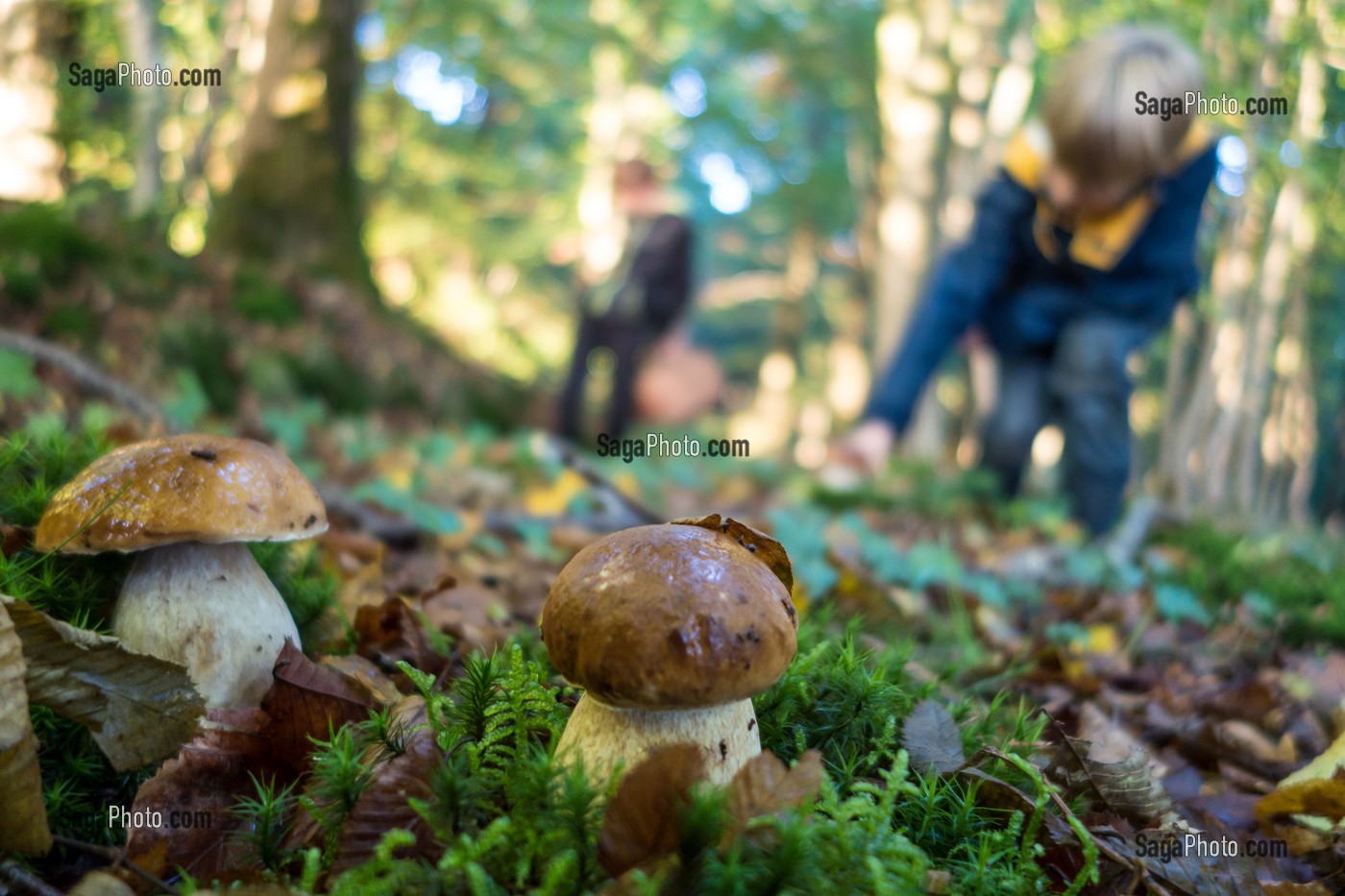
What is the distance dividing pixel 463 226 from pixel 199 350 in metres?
10.9

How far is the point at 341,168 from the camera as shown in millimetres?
7285

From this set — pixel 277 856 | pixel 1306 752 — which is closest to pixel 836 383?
pixel 1306 752

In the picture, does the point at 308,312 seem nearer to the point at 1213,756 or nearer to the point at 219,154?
the point at 1213,756

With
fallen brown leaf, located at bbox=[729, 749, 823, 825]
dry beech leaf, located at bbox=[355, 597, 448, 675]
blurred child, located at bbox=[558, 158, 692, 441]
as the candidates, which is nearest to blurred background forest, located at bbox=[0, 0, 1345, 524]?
blurred child, located at bbox=[558, 158, 692, 441]

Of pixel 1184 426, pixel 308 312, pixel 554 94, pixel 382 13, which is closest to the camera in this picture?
pixel 308 312

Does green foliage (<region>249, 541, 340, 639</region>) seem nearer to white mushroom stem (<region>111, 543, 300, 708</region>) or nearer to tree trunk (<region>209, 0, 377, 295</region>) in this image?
white mushroom stem (<region>111, 543, 300, 708</region>)

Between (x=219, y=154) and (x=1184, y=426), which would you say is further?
(x=219, y=154)

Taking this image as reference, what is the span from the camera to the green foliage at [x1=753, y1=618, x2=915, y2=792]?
56.6 inches

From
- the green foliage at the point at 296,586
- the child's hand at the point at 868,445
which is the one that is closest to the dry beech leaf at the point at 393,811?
the green foliage at the point at 296,586

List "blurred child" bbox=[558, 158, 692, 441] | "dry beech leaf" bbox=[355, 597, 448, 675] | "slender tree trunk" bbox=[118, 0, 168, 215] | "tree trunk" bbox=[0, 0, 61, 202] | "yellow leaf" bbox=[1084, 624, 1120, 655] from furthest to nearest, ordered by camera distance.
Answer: "blurred child" bbox=[558, 158, 692, 441] → "slender tree trunk" bbox=[118, 0, 168, 215] → "tree trunk" bbox=[0, 0, 61, 202] → "yellow leaf" bbox=[1084, 624, 1120, 655] → "dry beech leaf" bbox=[355, 597, 448, 675]

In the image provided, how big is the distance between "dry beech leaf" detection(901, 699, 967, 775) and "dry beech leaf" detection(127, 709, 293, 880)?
110 cm

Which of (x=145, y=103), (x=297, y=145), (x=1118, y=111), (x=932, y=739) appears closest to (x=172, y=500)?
(x=932, y=739)

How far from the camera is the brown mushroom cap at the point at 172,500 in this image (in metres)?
1.37

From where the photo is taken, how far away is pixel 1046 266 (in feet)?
16.1
